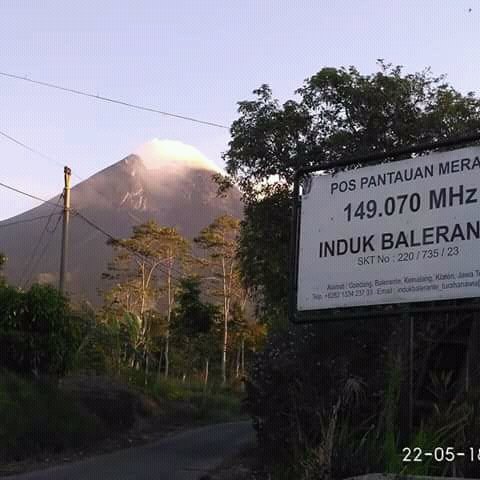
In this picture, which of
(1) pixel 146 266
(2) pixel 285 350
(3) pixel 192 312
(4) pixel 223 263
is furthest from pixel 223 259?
(2) pixel 285 350

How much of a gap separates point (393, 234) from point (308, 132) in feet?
37.2

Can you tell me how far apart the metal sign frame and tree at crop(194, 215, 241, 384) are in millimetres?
34198

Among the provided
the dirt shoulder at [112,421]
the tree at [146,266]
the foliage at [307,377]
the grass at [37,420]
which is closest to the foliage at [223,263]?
the tree at [146,266]

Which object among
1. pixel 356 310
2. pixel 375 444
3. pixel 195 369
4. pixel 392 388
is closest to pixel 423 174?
pixel 356 310

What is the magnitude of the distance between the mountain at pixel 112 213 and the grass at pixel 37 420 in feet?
113

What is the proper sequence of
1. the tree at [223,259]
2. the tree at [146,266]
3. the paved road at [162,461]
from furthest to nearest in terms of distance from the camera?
the tree at [146,266]
the tree at [223,259]
the paved road at [162,461]

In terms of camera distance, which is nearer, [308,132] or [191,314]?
[308,132]

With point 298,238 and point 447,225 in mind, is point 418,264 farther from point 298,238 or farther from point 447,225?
point 298,238

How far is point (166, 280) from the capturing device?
46125 millimetres

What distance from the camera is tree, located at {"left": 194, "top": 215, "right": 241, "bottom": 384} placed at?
140 ft
